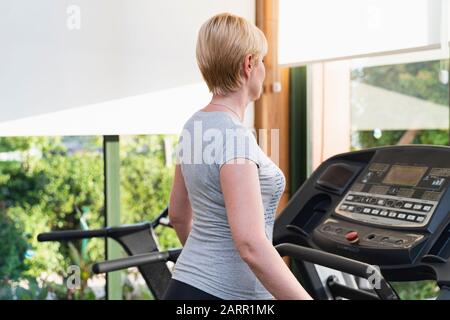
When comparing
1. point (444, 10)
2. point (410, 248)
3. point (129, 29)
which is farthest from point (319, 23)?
point (410, 248)

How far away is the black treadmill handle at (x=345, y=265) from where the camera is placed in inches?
67.7

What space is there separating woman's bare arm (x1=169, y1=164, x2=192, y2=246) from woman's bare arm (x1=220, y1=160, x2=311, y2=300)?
0.31 metres

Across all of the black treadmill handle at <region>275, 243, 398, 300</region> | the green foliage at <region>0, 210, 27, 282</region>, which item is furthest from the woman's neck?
the green foliage at <region>0, 210, 27, 282</region>

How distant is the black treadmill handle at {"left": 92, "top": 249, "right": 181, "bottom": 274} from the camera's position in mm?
2055

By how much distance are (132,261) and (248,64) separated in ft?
2.50

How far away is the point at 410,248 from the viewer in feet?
6.40

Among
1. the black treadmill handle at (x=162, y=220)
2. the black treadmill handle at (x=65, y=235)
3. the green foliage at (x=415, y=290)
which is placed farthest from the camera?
the green foliage at (x=415, y=290)

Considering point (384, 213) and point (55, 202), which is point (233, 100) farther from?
point (55, 202)

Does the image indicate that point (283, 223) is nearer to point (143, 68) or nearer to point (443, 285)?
point (443, 285)

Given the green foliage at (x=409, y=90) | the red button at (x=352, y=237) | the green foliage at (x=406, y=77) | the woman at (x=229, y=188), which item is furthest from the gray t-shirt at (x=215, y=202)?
the green foliage at (x=406, y=77)

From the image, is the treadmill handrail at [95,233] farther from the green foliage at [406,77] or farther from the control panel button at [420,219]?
the green foliage at [406,77]

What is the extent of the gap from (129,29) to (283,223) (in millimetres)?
1226

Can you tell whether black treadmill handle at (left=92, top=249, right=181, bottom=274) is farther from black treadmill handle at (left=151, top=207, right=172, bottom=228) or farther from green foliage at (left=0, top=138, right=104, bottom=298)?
green foliage at (left=0, top=138, right=104, bottom=298)

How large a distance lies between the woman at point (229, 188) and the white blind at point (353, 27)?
1.31m
